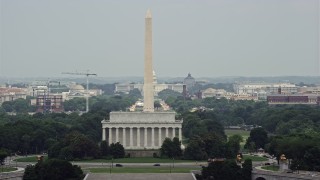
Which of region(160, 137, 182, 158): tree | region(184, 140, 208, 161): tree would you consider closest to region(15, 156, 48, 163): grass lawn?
region(160, 137, 182, 158): tree

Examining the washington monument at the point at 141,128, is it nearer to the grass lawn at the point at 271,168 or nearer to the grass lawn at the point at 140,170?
the grass lawn at the point at 140,170

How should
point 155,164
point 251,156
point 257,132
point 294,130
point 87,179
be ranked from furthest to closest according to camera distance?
point 294,130 → point 257,132 → point 251,156 → point 155,164 → point 87,179

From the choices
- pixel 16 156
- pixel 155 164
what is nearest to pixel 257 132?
pixel 155 164

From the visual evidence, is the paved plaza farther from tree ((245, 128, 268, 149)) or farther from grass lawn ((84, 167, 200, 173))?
tree ((245, 128, 268, 149))

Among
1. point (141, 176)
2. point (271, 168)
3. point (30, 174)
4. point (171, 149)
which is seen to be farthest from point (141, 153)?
point (30, 174)

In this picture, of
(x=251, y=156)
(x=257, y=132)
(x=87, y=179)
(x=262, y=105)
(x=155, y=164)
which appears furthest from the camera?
(x=262, y=105)

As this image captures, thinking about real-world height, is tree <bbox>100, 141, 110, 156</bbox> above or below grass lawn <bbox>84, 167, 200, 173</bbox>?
above

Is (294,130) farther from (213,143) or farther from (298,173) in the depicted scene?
(298,173)
